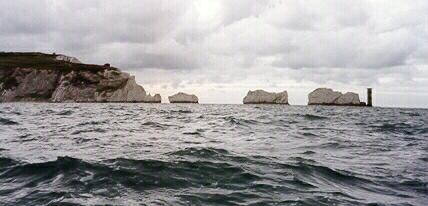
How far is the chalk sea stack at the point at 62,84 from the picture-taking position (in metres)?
163

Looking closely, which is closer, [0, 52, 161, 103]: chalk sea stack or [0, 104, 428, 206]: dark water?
[0, 104, 428, 206]: dark water

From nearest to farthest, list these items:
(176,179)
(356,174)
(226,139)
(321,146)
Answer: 1. (176,179)
2. (356,174)
3. (321,146)
4. (226,139)

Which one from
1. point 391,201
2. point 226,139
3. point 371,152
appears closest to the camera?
point 391,201

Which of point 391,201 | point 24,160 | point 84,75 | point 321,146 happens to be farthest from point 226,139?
point 84,75

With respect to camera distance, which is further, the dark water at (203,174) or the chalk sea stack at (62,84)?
the chalk sea stack at (62,84)

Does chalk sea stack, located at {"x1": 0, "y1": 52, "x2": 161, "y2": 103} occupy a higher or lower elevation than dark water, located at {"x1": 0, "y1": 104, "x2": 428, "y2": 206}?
higher

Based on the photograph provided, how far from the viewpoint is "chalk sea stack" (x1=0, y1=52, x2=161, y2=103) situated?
16262 cm

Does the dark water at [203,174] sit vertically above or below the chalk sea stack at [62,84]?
below

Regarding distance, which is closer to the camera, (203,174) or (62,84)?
(203,174)

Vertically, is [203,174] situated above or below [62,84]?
below

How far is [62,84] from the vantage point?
550 ft

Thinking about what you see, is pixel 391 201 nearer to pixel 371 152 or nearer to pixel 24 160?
pixel 371 152

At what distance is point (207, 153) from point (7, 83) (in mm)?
168196

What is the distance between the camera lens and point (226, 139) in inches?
851
